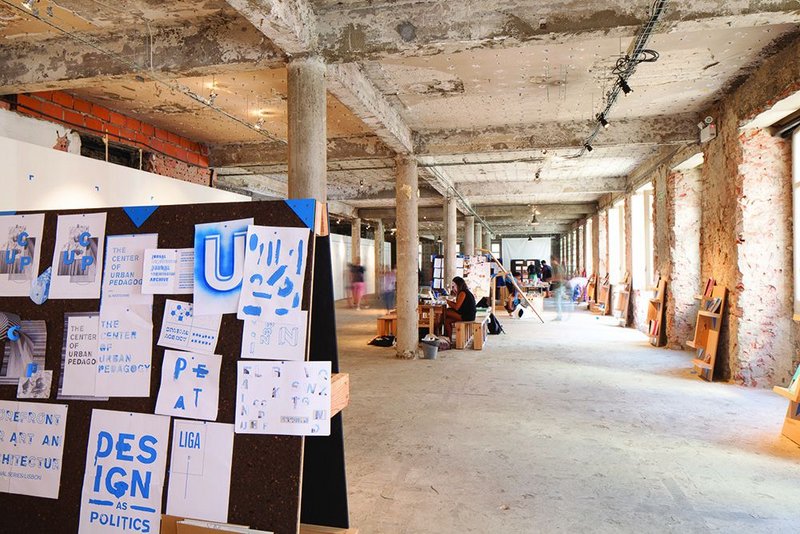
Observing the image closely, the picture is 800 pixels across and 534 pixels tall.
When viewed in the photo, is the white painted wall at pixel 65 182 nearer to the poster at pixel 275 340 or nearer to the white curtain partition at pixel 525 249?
the poster at pixel 275 340

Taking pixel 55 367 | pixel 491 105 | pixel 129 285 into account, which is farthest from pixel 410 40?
pixel 55 367

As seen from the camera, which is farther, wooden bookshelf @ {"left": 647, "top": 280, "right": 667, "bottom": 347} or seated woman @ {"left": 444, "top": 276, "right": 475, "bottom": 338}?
seated woman @ {"left": 444, "top": 276, "right": 475, "bottom": 338}

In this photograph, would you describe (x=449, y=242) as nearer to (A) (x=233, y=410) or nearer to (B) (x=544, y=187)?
(B) (x=544, y=187)

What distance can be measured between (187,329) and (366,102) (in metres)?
4.37

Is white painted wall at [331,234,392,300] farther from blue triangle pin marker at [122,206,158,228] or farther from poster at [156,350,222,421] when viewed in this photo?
poster at [156,350,222,421]

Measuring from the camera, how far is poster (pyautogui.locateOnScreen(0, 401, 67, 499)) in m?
1.81

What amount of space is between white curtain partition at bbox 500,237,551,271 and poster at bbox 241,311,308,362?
3176 cm

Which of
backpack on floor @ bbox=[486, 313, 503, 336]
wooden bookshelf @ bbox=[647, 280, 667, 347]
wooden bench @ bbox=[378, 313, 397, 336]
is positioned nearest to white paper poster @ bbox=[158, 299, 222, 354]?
wooden bench @ bbox=[378, 313, 397, 336]

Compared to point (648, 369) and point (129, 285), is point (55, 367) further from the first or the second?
point (648, 369)

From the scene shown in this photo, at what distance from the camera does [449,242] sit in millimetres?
12164

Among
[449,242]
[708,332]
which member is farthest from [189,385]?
[449,242]

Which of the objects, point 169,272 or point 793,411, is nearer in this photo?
point 169,272

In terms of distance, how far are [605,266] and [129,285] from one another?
15.6 meters

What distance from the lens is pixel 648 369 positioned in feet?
22.8
